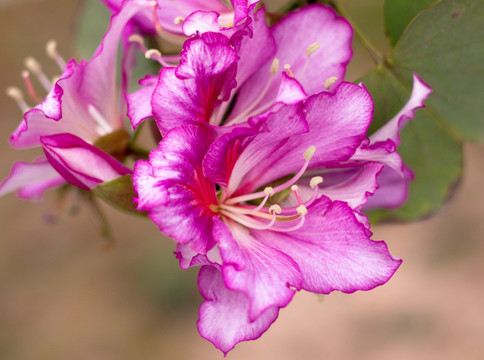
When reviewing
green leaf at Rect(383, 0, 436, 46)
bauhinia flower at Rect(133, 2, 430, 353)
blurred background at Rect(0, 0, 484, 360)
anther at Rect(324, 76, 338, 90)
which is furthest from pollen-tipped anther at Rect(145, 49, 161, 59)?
blurred background at Rect(0, 0, 484, 360)

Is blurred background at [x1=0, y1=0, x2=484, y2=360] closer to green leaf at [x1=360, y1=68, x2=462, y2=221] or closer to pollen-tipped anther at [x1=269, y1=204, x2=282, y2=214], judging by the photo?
green leaf at [x1=360, y1=68, x2=462, y2=221]

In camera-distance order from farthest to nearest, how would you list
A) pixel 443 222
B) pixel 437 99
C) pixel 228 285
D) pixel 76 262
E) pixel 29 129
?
pixel 76 262 → pixel 443 222 → pixel 437 99 → pixel 29 129 → pixel 228 285

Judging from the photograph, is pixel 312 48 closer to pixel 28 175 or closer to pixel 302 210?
pixel 302 210

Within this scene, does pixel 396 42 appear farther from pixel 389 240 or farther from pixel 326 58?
pixel 389 240

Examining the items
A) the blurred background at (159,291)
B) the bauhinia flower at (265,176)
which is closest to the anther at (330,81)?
the bauhinia flower at (265,176)

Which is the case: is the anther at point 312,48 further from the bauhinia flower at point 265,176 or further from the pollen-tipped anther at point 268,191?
the pollen-tipped anther at point 268,191

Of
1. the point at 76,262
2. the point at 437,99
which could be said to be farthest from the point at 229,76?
the point at 76,262
